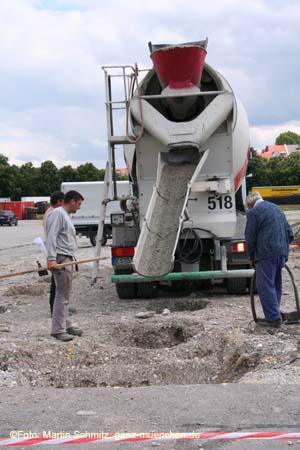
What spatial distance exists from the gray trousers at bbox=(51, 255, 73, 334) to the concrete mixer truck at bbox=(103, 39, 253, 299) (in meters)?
1.97

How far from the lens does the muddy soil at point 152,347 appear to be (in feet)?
18.9

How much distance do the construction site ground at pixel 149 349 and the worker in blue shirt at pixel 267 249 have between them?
0.27 m

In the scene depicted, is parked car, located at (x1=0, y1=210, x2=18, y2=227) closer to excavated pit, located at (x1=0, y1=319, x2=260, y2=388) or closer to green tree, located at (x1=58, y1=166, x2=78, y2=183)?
green tree, located at (x1=58, y1=166, x2=78, y2=183)

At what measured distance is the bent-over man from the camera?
6898 mm

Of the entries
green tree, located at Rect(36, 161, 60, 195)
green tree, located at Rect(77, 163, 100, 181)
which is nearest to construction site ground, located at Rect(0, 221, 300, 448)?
green tree, located at Rect(77, 163, 100, 181)

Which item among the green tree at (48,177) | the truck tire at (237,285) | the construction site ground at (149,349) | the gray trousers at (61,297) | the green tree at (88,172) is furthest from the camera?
the green tree at (88,172)

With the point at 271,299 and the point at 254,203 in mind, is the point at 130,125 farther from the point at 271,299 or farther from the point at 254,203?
the point at 271,299

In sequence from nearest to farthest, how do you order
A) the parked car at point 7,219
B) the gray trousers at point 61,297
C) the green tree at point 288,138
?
the gray trousers at point 61,297
the parked car at point 7,219
the green tree at point 288,138

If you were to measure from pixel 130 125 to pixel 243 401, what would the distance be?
575 centimetres

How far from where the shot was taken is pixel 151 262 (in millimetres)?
8750

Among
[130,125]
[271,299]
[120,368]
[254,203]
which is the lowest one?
[120,368]

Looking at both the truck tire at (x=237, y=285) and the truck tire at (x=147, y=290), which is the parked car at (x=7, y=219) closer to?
the truck tire at (x=147, y=290)

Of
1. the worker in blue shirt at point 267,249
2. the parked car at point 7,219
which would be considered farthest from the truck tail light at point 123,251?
the parked car at point 7,219

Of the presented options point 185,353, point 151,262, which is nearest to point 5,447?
point 185,353
